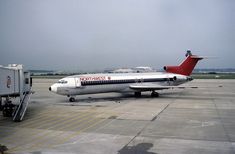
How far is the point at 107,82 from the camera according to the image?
98.9ft

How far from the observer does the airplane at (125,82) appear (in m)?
27.6

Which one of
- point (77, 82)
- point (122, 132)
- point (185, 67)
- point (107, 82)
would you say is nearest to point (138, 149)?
point (122, 132)

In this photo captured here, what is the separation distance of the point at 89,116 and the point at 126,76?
13.3 m

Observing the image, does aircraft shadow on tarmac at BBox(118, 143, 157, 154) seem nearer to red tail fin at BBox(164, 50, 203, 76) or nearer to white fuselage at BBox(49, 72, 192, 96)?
white fuselage at BBox(49, 72, 192, 96)

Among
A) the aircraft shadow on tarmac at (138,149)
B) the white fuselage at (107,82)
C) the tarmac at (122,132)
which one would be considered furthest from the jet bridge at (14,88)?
the aircraft shadow on tarmac at (138,149)

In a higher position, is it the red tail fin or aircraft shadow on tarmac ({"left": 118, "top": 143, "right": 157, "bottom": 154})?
the red tail fin

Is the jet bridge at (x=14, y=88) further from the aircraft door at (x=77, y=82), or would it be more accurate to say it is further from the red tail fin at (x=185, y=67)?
the red tail fin at (x=185, y=67)

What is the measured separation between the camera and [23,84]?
22.2 metres

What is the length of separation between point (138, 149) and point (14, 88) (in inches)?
473

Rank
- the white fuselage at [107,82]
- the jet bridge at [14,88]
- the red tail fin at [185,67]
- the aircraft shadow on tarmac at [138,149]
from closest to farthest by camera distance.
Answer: the aircraft shadow on tarmac at [138,149] < the jet bridge at [14,88] < the white fuselage at [107,82] < the red tail fin at [185,67]

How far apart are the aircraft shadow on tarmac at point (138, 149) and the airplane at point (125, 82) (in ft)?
Answer: 53.6

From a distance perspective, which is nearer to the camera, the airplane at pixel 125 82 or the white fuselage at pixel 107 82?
the white fuselage at pixel 107 82

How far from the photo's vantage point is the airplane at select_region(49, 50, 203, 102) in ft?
90.4

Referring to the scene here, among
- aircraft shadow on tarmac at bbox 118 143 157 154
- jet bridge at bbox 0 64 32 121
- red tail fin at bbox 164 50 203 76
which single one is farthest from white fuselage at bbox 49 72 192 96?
aircraft shadow on tarmac at bbox 118 143 157 154
